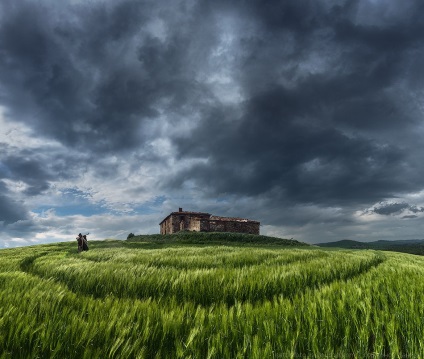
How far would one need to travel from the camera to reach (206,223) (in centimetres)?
6200

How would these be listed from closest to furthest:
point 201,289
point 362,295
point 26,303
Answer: point 26,303 < point 362,295 < point 201,289

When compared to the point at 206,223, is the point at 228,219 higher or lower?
higher

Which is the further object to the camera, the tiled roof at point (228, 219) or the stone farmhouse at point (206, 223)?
the tiled roof at point (228, 219)

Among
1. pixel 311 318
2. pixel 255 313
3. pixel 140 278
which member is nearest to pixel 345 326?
pixel 311 318

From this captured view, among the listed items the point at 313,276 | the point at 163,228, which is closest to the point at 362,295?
A: the point at 313,276

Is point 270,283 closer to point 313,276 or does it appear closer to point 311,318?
point 313,276

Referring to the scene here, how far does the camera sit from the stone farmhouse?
62141 millimetres

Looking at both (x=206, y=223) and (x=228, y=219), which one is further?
(x=228, y=219)

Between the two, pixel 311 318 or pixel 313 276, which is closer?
pixel 311 318

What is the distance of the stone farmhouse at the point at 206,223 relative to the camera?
62.1 meters

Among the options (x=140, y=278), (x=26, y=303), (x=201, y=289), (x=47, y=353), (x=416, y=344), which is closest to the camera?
(x=47, y=353)

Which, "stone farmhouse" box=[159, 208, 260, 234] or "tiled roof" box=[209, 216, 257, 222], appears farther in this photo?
"tiled roof" box=[209, 216, 257, 222]

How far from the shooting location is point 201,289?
165 inches

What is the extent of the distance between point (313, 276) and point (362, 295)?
1923mm
